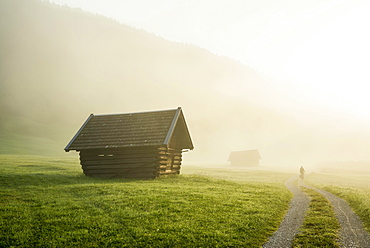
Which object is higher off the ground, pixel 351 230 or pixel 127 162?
pixel 127 162

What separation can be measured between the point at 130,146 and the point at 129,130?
3.18 metres

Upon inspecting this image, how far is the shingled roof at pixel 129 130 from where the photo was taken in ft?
92.3

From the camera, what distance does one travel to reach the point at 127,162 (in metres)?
28.6

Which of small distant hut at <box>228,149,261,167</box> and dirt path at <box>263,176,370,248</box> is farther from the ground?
small distant hut at <box>228,149,261,167</box>

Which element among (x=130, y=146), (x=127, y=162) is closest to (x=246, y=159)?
(x=127, y=162)

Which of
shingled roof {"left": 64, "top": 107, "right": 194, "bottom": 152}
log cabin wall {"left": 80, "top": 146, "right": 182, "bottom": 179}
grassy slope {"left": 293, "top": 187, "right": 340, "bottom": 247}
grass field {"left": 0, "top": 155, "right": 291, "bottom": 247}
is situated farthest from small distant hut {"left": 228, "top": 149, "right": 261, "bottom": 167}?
grassy slope {"left": 293, "top": 187, "right": 340, "bottom": 247}

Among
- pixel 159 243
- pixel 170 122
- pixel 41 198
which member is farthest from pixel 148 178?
pixel 159 243

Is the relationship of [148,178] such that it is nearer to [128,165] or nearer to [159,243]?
[128,165]

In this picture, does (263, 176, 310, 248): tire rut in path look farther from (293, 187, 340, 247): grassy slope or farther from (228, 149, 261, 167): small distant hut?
(228, 149, 261, 167): small distant hut

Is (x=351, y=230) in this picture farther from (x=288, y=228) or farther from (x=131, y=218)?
(x=131, y=218)

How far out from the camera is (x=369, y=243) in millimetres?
9922

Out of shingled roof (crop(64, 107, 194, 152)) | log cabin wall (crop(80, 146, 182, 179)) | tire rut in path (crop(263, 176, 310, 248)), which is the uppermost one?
shingled roof (crop(64, 107, 194, 152))

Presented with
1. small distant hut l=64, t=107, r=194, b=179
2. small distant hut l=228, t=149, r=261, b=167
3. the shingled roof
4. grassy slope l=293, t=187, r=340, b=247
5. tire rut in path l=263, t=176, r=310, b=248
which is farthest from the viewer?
small distant hut l=228, t=149, r=261, b=167

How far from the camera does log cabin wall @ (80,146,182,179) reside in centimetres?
2795
